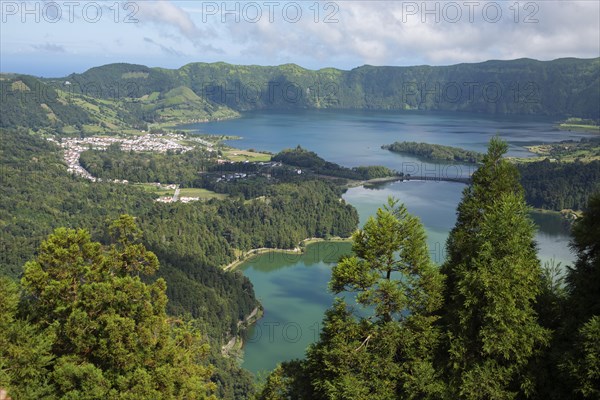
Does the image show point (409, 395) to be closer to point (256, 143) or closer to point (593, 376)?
point (593, 376)

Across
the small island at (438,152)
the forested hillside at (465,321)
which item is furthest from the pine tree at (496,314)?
the small island at (438,152)

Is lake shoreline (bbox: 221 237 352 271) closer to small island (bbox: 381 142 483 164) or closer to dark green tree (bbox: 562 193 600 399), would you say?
dark green tree (bbox: 562 193 600 399)

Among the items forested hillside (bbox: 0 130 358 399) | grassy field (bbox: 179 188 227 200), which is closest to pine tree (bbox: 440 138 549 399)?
forested hillside (bbox: 0 130 358 399)

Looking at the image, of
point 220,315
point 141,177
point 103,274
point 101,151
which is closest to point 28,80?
point 101,151

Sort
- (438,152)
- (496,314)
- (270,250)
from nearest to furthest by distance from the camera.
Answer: (496,314), (270,250), (438,152)

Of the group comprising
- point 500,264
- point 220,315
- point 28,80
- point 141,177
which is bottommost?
point 220,315

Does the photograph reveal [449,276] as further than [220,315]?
No

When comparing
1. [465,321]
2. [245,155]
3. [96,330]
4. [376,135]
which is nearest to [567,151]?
[376,135]

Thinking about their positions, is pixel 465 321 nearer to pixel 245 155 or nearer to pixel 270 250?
pixel 270 250
